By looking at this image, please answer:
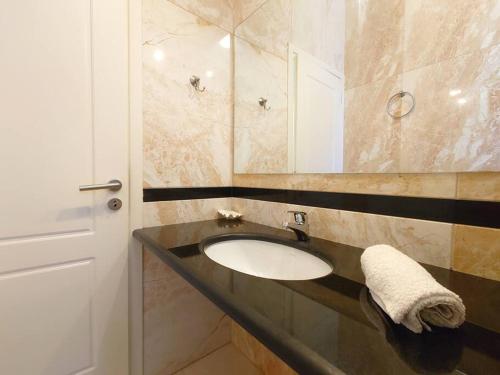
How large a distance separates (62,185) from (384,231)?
1122 millimetres

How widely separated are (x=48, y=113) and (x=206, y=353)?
1.34 meters

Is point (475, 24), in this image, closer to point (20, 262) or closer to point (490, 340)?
point (490, 340)

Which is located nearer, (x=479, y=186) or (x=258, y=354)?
(x=479, y=186)

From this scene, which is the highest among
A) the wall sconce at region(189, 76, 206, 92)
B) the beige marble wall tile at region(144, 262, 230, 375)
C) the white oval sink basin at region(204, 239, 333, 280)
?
the wall sconce at region(189, 76, 206, 92)

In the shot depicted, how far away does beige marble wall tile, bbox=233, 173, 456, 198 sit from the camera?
609mm

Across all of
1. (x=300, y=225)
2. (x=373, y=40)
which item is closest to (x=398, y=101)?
(x=373, y=40)

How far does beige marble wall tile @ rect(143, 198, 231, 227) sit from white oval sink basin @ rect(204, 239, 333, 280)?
0.30m

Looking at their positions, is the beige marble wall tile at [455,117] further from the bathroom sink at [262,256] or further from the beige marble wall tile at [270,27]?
the beige marble wall tile at [270,27]

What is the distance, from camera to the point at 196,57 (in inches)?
43.7

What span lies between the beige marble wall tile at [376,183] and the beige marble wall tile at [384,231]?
0.08 m

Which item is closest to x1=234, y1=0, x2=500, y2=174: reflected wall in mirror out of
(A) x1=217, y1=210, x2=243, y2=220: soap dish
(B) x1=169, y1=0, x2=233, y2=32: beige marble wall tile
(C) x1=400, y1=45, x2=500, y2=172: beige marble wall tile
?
(C) x1=400, y1=45, x2=500, y2=172: beige marble wall tile

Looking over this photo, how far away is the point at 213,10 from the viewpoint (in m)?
1.17

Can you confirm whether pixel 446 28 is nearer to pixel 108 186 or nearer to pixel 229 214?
pixel 229 214

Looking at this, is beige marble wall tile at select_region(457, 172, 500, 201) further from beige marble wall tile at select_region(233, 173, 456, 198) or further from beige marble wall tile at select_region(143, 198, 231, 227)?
beige marble wall tile at select_region(143, 198, 231, 227)
